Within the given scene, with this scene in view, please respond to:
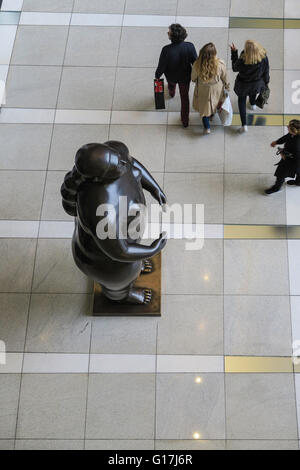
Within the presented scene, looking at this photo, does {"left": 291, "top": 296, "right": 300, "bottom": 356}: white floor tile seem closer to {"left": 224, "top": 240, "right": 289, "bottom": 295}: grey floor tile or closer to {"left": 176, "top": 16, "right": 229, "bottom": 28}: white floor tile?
{"left": 224, "top": 240, "right": 289, "bottom": 295}: grey floor tile

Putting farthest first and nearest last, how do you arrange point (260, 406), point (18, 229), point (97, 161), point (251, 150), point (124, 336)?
point (251, 150) < point (18, 229) < point (124, 336) < point (260, 406) < point (97, 161)

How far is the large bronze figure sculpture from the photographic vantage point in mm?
2525

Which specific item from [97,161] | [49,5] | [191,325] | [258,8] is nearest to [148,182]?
[97,161]

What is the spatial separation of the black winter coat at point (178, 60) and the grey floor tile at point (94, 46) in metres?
1.15

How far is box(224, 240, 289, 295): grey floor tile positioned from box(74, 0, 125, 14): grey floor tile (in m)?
3.68

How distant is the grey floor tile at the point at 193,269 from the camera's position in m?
4.58

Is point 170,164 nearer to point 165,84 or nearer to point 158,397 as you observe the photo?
point 165,84

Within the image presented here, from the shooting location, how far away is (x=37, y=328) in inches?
176

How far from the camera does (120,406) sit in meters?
4.18

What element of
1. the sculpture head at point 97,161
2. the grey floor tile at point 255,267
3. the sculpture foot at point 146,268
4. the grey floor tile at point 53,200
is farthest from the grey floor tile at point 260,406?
the sculpture head at point 97,161

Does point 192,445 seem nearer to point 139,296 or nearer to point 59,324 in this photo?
point 139,296

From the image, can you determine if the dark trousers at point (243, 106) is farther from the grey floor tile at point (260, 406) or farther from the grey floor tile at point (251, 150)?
the grey floor tile at point (260, 406)

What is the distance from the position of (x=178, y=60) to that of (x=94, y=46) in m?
1.63

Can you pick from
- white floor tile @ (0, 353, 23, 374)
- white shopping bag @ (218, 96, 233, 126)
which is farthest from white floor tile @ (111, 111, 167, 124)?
white floor tile @ (0, 353, 23, 374)
